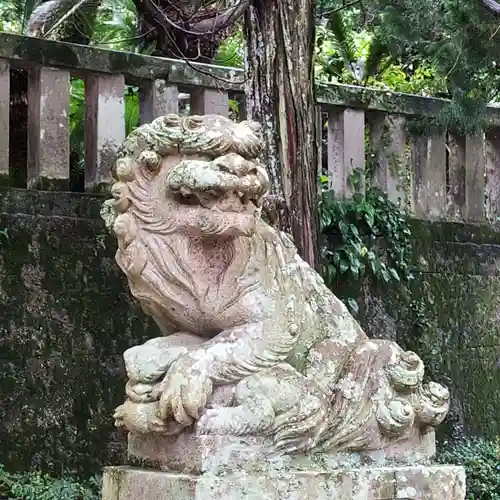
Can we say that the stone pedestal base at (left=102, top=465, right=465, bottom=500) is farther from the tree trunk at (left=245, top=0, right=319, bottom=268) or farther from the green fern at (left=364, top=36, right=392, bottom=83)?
the green fern at (left=364, top=36, right=392, bottom=83)

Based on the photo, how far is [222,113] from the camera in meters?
5.15

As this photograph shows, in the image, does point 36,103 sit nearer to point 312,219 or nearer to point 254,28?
point 254,28

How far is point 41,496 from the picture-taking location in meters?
4.23

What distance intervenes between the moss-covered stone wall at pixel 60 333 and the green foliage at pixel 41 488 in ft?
0.32

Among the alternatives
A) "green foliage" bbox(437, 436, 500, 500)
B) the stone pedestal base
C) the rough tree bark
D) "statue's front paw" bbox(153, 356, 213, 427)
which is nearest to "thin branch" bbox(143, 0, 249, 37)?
the rough tree bark

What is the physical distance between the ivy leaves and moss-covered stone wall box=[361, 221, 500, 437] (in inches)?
5.2

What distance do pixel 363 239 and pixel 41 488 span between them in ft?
7.40

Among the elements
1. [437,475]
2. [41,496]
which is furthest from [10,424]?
[437,475]

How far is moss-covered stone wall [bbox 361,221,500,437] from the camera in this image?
5.69 meters

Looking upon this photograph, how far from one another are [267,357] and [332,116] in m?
3.26

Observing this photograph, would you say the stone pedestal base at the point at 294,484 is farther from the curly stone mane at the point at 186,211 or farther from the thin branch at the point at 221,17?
the thin branch at the point at 221,17

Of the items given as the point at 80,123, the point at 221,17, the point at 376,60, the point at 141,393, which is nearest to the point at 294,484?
the point at 141,393

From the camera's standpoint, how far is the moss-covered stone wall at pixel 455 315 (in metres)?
5.69

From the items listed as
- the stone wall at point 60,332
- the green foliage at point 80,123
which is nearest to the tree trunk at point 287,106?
the stone wall at point 60,332
